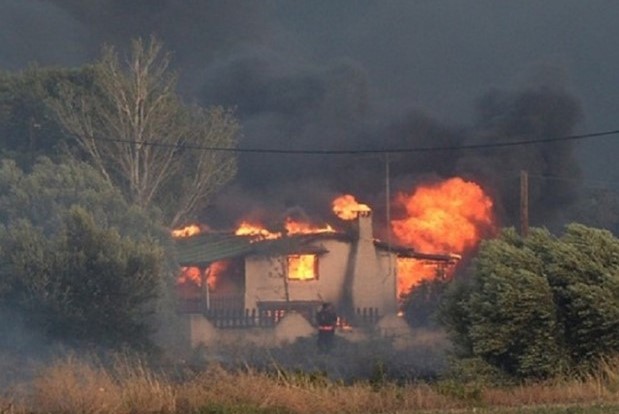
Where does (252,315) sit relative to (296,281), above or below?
below

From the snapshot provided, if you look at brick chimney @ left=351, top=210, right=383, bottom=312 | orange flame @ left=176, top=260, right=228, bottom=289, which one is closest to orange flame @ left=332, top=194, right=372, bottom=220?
brick chimney @ left=351, top=210, right=383, bottom=312

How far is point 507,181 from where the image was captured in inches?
2095

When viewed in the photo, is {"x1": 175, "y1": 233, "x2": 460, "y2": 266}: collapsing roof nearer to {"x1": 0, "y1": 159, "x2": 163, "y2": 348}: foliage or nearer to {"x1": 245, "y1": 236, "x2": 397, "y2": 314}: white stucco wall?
{"x1": 245, "y1": 236, "x2": 397, "y2": 314}: white stucco wall

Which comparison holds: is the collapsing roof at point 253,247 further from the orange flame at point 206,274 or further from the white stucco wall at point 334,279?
the orange flame at point 206,274

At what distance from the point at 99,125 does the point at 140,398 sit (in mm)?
25668

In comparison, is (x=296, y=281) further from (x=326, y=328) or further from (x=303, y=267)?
(x=326, y=328)

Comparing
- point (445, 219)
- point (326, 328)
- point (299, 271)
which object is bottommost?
point (326, 328)

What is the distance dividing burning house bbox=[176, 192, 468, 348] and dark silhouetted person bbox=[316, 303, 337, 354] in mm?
4988

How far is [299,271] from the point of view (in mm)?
44469

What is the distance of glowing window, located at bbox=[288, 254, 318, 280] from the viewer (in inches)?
1745

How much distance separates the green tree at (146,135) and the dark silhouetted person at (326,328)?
293 inches

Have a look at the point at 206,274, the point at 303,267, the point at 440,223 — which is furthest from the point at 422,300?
the point at 206,274

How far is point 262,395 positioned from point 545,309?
6.16 meters

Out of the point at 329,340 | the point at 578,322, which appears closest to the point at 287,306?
the point at 329,340
